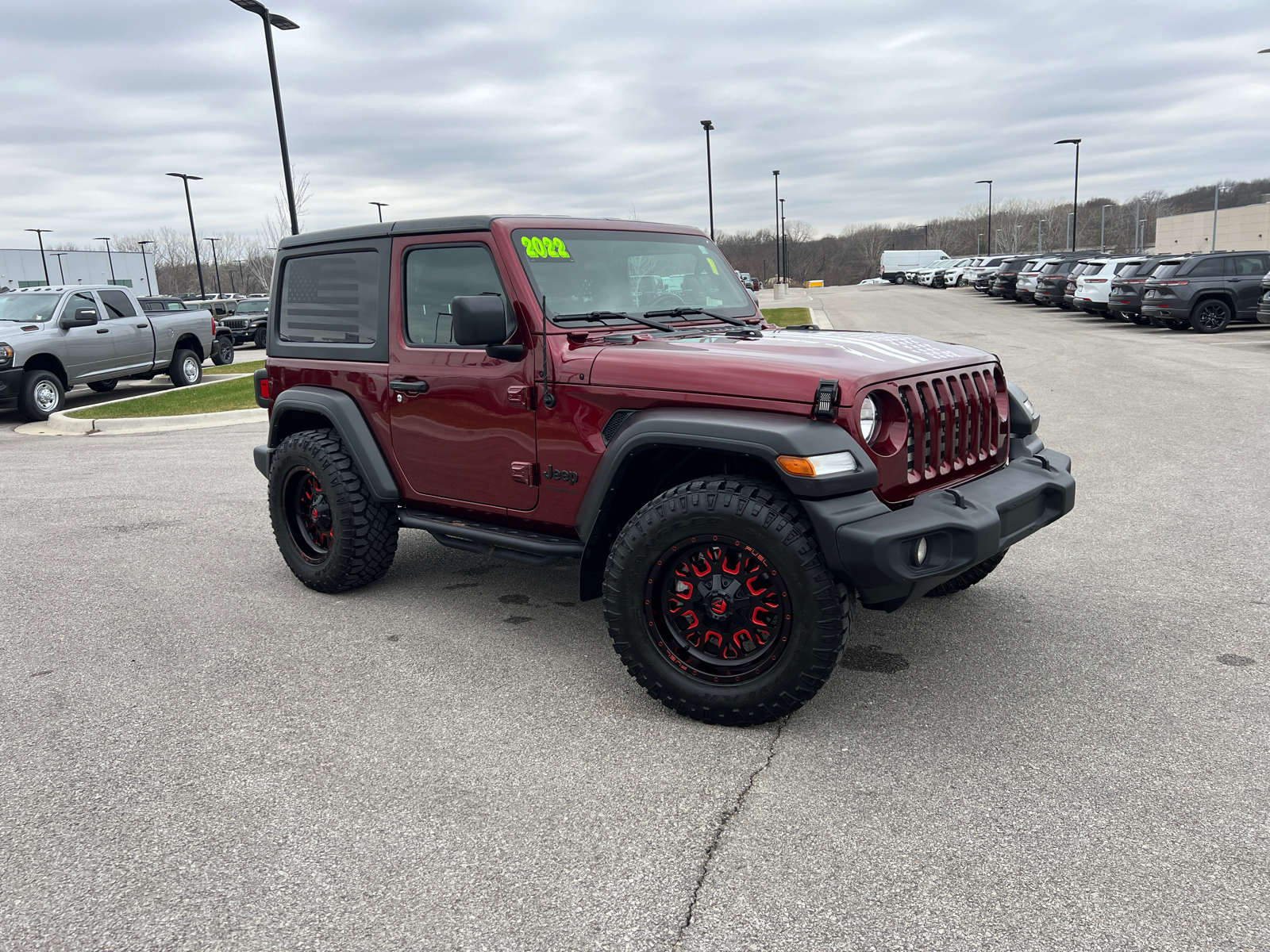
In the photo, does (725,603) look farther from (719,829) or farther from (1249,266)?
(1249,266)

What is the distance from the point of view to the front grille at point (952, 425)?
358 cm

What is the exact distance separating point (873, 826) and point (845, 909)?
1.38 ft

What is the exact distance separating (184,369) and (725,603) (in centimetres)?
1632

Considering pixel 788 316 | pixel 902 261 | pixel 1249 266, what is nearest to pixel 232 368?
pixel 788 316

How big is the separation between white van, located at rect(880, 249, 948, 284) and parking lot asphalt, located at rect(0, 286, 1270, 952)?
67651mm

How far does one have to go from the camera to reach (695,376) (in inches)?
141

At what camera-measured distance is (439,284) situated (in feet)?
15.0

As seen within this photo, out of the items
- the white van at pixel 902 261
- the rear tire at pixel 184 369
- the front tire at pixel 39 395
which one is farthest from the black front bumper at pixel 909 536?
the white van at pixel 902 261

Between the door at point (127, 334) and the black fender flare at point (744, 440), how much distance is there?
47.4 ft

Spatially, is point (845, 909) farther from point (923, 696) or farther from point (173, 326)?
point (173, 326)

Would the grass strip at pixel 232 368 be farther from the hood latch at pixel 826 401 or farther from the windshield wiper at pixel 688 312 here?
the hood latch at pixel 826 401

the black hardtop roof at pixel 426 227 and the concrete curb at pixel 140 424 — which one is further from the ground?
the black hardtop roof at pixel 426 227

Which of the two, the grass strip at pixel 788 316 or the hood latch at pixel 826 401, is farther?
the grass strip at pixel 788 316

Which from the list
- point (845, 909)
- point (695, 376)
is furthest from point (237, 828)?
point (695, 376)
